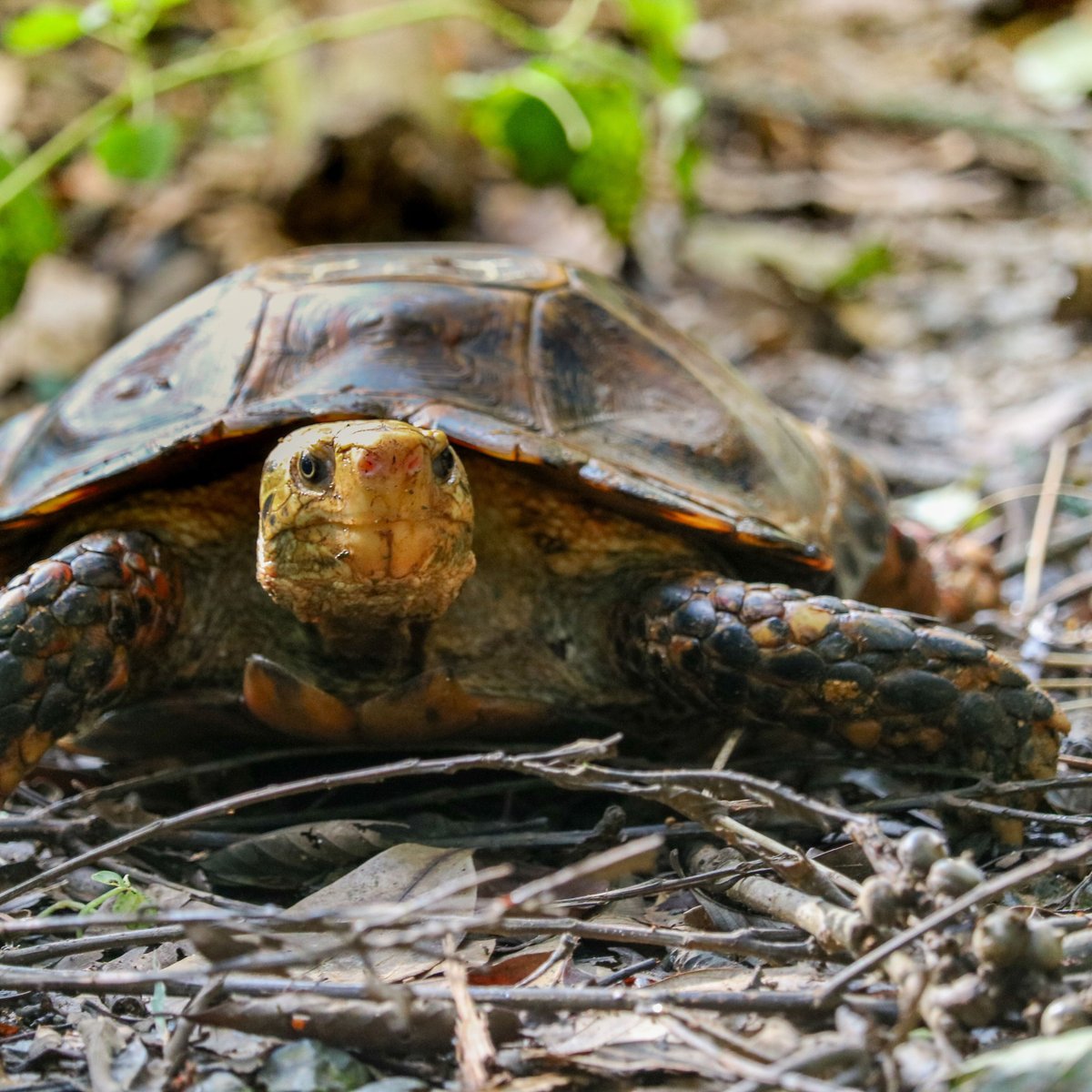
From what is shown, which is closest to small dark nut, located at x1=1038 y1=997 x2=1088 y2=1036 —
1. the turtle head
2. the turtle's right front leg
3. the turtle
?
the turtle

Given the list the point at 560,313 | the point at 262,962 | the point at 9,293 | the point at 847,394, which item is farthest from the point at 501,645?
the point at 847,394

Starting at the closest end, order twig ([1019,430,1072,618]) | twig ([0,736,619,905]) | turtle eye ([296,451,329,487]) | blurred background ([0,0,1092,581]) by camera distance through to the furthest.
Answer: twig ([0,736,619,905]), turtle eye ([296,451,329,487]), twig ([1019,430,1072,618]), blurred background ([0,0,1092,581])

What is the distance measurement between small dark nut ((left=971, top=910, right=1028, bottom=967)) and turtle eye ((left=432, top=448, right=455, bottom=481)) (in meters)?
1.37

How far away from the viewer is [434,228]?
7.65 metres

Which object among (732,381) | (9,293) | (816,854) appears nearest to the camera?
(816,854)

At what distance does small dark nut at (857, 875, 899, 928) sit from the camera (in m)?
1.86

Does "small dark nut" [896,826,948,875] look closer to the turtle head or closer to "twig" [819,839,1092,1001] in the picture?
"twig" [819,839,1092,1001]

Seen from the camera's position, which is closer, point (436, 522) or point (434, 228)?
point (436, 522)

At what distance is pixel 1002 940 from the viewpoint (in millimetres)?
1715

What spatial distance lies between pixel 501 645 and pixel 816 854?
100 cm

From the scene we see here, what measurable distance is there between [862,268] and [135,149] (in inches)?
175

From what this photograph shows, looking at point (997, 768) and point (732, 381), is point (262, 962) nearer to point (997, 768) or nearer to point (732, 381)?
point (997, 768)

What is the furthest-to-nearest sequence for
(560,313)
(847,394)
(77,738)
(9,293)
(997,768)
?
1. (847,394)
2. (9,293)
3. (560,313)
4. (77,738)
5. (997,768)

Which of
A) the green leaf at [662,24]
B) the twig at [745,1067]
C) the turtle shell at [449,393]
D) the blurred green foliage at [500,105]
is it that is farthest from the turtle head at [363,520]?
the green leaf at [662,24]
